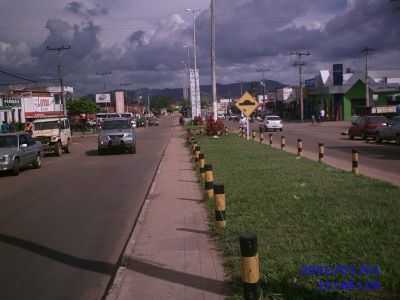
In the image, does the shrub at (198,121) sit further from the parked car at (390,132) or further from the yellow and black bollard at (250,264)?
the yellow and black bollard at (250,264)

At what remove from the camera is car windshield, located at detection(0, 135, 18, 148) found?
20.4 metres

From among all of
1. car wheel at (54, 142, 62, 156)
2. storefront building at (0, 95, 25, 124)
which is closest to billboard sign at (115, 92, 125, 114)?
storefront building at (0, 95, 25, 124)

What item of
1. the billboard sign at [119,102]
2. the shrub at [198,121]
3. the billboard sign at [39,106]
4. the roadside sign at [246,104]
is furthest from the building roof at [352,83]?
the billboard sign at [119,102]

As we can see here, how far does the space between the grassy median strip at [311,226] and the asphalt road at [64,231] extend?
1.84 metres

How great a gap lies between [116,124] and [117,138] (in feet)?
5.00

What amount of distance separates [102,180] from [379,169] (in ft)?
28.2

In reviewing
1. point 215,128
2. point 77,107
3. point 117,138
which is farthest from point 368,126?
point 77,107

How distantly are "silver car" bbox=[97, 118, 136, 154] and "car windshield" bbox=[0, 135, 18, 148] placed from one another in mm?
7824

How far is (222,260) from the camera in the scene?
685 centimetres

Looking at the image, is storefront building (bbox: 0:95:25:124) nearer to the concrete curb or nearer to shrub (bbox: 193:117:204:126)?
shrub (bbox: 193:117:204:126)

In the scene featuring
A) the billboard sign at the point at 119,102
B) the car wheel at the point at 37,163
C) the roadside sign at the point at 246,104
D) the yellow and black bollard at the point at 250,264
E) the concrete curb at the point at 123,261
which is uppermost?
the billboard sign at the point at 119,102

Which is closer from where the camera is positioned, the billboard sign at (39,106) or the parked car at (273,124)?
the parked car at (273,124)

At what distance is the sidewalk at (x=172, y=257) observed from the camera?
19.3ft

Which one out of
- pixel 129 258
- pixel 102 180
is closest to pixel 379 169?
pixel 102 180
